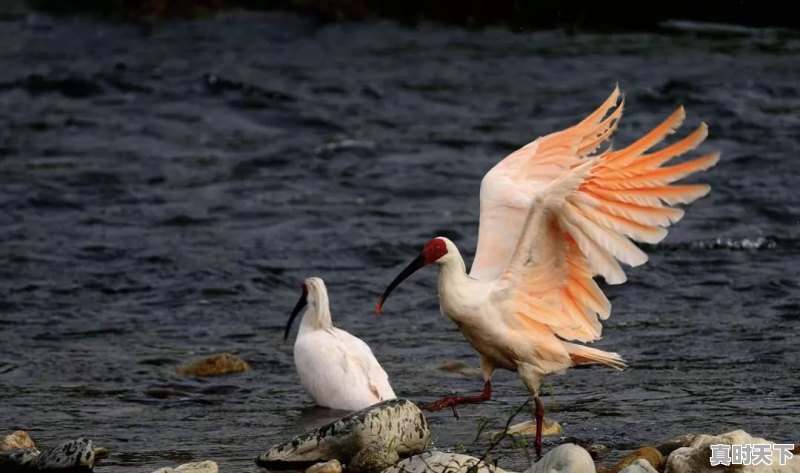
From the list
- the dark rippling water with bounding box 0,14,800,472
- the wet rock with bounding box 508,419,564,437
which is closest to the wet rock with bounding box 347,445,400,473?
the dark rippling water with bounding box 0,14,800,472

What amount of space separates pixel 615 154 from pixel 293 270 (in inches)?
239

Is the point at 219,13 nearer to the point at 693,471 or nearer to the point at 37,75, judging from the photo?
the point at 37,75

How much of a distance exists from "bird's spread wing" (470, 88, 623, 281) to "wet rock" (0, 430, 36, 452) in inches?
94.5

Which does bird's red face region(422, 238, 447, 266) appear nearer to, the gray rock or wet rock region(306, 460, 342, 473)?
wet rock region(306, 460, 342, 473)

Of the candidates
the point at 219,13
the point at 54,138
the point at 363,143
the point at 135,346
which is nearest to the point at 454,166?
the point at 363,143

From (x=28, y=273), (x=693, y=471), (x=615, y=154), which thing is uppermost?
(x=615, y=154)

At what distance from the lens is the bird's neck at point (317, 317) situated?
33.3 feet

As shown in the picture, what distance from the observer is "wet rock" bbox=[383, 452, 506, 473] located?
657 cm

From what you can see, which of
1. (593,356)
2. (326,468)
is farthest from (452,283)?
(326,468)

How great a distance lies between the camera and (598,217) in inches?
297

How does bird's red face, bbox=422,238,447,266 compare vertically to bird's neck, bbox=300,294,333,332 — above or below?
above

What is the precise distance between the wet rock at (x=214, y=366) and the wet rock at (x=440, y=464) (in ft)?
10.8

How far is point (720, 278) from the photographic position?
12.5 m

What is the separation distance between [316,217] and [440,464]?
842cm
